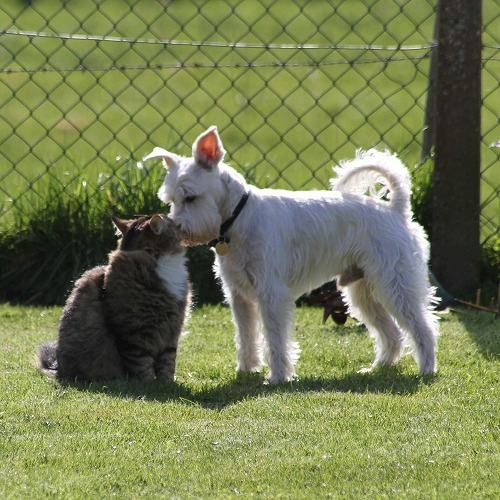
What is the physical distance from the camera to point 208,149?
5.22 metres

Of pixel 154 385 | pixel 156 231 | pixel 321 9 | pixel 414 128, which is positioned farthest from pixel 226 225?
pixel 321 9

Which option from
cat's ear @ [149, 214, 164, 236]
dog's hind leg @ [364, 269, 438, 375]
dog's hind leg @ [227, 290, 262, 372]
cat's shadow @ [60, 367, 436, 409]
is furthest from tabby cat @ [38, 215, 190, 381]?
dog's hind leg @ [364, 269, 438, 375]

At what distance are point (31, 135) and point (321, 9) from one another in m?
6.95

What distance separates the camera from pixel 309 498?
11.6 feet

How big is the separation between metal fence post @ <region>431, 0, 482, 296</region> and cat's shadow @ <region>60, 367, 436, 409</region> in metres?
1.69

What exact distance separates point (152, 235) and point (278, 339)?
81cm

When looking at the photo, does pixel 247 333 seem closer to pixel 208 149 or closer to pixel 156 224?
pixel 156 224

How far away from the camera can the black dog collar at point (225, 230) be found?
5.33 metres

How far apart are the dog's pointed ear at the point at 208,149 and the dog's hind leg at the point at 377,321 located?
43.2 inches

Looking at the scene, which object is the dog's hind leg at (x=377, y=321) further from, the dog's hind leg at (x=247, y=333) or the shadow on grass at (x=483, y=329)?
the dog's hind leg at (x=247, y=333)

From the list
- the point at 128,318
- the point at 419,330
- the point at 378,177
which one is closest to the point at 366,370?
the point at 419,330

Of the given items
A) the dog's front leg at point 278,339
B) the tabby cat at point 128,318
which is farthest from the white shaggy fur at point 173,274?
the dog's front leg at point 278,339

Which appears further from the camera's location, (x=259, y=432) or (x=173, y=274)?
(x=173, y=274)

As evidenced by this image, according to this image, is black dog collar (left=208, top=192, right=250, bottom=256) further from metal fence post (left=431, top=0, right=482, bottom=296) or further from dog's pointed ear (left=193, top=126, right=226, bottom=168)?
metal fence post (left=431, top=0, right=482, bottom=296)
